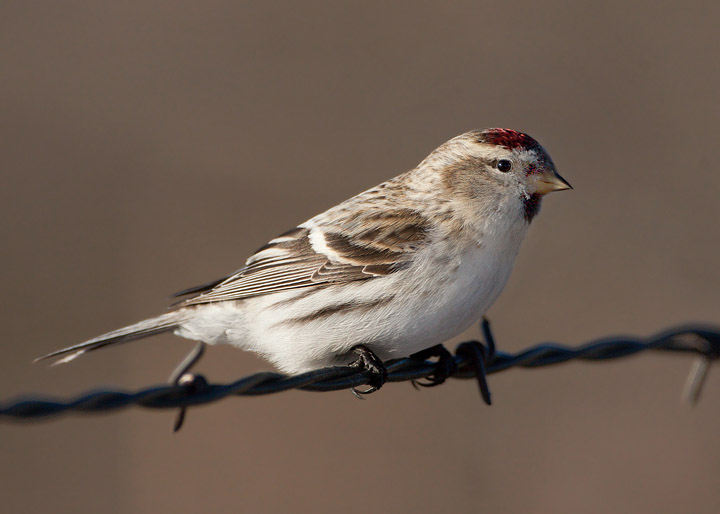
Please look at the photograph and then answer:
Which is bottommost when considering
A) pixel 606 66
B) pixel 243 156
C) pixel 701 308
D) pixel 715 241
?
pixel 701 308

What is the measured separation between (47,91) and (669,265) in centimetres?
609

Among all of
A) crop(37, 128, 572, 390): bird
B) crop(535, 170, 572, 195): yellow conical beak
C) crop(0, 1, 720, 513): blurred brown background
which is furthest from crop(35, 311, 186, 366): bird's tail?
crop(0, 1, 720, 513): blurred brown background

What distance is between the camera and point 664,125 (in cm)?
815

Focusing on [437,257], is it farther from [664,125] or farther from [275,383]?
[664,125]

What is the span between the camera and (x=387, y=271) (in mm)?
3125

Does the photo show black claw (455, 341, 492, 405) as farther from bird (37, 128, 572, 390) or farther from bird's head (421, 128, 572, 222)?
bird's head (421, 128, 572, 222)

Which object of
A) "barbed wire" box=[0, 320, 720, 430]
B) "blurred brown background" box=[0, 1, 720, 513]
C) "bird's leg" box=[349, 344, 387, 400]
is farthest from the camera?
"blurred brown background" box=[0, 1, 720, 513]

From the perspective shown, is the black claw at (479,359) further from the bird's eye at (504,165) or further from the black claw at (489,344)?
the bird's eye at (504,165)

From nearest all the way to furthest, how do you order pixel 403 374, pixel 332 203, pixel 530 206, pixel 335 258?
pixel 403 374
pixel 335 258
pixel 530 206
pixel 332 203

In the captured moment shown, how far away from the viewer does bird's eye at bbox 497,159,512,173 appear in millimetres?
3393

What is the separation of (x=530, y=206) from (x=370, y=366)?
0.95 m

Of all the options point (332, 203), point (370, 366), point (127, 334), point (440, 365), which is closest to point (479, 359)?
point (440, 365)

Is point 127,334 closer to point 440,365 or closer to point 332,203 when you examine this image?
point 440,365

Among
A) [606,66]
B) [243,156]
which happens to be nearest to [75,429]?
[243,156]
